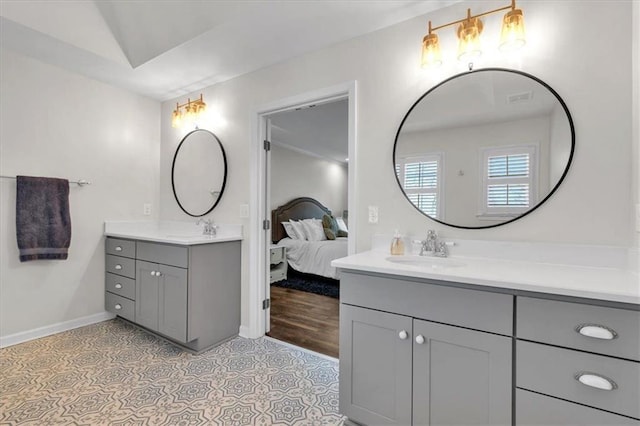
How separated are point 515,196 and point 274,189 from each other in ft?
13.7

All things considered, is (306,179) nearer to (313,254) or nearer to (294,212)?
(294,212)

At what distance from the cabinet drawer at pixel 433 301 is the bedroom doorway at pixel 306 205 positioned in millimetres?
583

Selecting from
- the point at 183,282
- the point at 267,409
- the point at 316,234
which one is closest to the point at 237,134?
the point at 183,282

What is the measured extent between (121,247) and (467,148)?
303 cm

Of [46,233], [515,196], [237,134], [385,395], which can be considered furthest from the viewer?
[237,134]

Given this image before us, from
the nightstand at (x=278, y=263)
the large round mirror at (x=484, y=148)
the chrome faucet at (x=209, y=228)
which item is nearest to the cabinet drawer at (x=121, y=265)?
the chrome faucet at (x=209, y=228)

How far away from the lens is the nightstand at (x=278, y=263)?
4.41 meters

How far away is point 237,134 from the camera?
274cm

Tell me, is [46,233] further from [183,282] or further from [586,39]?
[586,39]

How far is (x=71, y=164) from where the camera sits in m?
2.76

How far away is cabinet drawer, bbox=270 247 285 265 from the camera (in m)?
4.39

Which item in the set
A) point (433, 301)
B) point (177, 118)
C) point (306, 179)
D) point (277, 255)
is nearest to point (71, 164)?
point (177, 118)

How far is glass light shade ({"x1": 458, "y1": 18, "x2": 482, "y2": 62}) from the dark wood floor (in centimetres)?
222

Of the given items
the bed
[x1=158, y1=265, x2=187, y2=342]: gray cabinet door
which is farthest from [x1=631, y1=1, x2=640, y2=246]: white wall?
the bed
